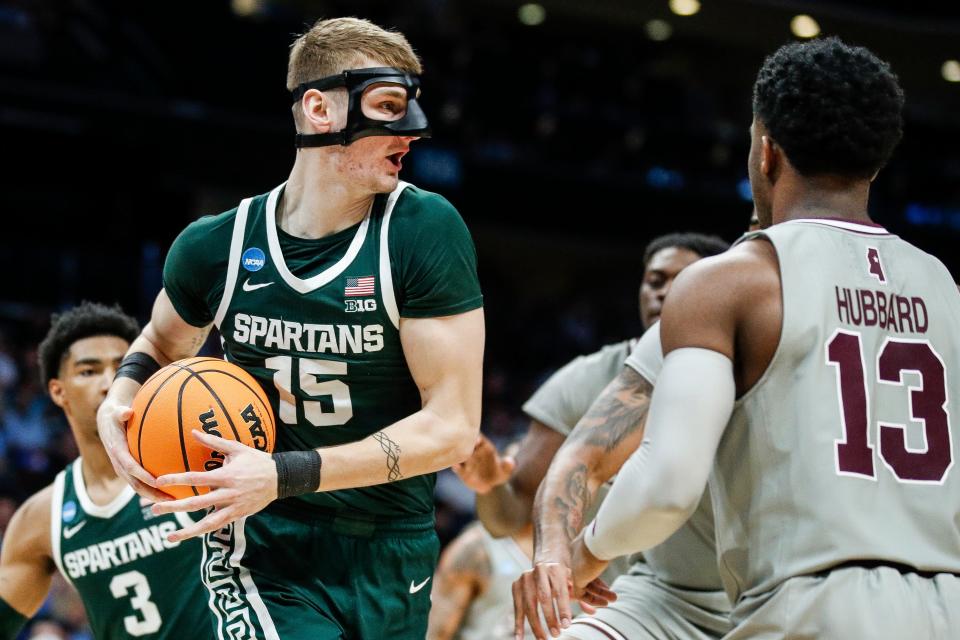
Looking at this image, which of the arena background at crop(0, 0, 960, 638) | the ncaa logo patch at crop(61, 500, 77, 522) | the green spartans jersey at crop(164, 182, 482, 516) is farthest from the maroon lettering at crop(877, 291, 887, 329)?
the arena background at crop(0, 0, 960, 638)

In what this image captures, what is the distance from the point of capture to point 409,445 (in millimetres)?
3539

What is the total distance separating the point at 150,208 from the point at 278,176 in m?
1.64

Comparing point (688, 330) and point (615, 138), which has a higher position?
point (615, 138)

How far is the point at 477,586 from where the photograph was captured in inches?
315

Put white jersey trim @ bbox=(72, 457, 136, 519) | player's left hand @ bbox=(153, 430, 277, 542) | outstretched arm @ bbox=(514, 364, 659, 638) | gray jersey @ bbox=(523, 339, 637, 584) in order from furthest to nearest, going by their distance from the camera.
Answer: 1. gray jersey @ bbox=(523, 339, 637, 584)
2. white jersey trim @ bbox=(72, 457, 136, 519)
3. outstretched arm @ bbox=(514, 364, 659, 638)
4. player's left hand @ bbox=(153, 430, 277, 542)

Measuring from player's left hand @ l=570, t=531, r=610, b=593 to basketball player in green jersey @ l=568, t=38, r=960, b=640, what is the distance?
219 mm

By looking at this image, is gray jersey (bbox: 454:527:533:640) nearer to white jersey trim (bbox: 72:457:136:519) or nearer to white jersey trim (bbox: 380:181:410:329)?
white jersey trim (bbox: 72:457:136:519)

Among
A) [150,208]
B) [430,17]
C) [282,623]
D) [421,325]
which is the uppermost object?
[430,17]

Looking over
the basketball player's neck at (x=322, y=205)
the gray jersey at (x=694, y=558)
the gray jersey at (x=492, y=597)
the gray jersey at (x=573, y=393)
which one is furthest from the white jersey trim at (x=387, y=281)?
the gray jersey at (x=492, y=597)

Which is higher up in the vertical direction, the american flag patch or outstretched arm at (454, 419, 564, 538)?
the american flag patch

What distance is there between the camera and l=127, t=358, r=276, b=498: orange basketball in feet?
11.3

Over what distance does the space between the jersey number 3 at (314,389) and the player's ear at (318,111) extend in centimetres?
73

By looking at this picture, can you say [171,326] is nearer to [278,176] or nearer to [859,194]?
[859,194]

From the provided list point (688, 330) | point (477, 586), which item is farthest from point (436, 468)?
point (477, 586)
